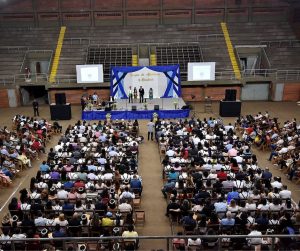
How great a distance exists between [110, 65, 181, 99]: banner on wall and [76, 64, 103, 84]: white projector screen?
1.11m

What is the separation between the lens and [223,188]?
46.6ft

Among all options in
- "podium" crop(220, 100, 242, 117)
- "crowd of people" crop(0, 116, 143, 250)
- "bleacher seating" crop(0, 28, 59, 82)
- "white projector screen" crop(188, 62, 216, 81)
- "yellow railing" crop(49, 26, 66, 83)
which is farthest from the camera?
"bleacher seating" crop(0, 28, 59, 82)

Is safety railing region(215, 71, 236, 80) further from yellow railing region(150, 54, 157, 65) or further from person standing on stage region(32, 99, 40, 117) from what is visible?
person standing on stage region(32, 99, 40, 117)

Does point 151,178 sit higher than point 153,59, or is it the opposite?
point 153,59

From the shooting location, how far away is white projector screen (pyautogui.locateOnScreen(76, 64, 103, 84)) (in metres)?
31.0

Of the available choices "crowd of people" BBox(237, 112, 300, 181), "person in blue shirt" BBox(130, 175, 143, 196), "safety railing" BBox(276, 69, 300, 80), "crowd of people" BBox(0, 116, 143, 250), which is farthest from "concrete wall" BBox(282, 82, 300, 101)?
"person in blue shirt" BBox(130, 175, 143, 196)

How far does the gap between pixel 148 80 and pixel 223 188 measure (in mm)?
18115

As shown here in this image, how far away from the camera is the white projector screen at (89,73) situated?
102ft

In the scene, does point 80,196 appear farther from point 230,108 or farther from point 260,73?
point 260,73

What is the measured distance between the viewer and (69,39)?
36.2 metres

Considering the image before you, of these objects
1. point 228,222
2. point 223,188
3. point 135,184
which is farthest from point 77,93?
point 228,222

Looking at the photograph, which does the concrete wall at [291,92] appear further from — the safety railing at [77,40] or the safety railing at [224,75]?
the safety railing at [77,40]

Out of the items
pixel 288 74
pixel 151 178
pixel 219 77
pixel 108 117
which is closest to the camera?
pixel 151 178

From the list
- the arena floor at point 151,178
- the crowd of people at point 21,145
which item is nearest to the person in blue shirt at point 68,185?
the arena floor at point 151,178
